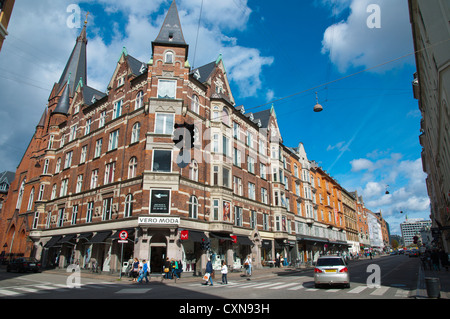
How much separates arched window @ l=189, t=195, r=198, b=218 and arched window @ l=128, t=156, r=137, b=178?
5791 millimetres

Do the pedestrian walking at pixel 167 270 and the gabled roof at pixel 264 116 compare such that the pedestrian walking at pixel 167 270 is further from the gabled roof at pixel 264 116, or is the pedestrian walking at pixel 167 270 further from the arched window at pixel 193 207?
the gabled roof at pixel 264 116

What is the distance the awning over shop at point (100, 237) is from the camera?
83.4ft

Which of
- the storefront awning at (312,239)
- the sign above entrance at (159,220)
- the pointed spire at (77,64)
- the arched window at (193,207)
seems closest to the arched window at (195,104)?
the arched window at (193,207)

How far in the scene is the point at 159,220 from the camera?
22.9 meters

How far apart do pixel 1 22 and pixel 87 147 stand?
2080 centimetres

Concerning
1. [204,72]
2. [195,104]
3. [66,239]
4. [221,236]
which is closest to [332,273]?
[221,236]

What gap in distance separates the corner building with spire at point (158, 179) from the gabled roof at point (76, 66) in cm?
606

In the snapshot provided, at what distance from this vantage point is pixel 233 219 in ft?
101

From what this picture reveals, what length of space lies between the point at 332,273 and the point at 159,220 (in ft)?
45.3

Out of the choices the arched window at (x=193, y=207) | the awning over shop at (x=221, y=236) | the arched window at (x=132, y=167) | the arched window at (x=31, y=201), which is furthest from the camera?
the arched window at (x=31, y=201)

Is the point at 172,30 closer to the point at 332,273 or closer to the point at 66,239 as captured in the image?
the point at 66,239

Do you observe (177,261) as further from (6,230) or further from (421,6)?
(6,230)
